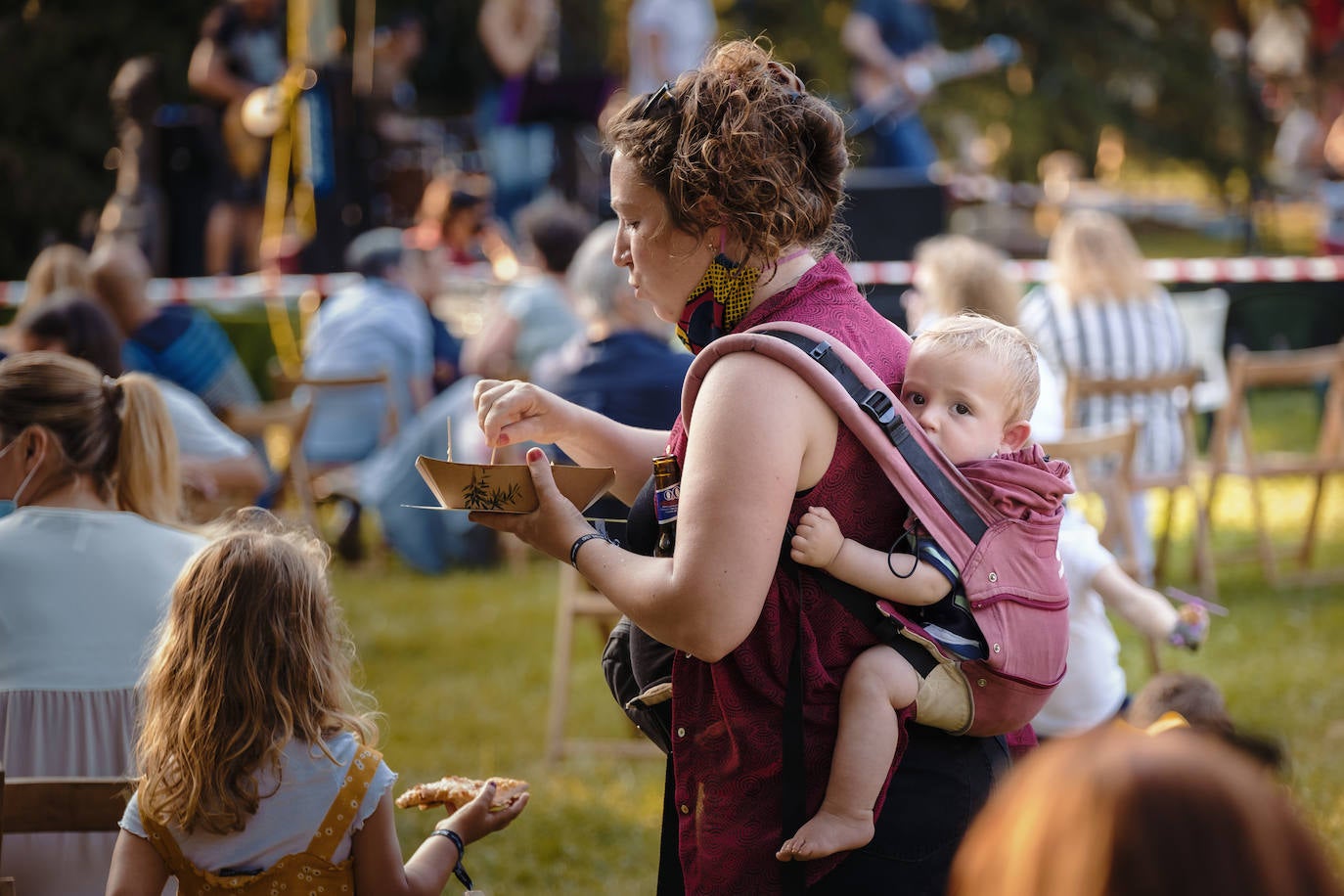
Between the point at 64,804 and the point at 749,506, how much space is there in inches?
52.1

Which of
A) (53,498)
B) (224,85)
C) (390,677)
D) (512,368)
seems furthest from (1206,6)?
(53,498)

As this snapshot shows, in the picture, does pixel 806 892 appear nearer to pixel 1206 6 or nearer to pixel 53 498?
pixel 53 498

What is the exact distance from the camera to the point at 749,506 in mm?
1705

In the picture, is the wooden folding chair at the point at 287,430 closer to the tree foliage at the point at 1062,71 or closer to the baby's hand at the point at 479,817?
the baby's hand at the point at 479,817

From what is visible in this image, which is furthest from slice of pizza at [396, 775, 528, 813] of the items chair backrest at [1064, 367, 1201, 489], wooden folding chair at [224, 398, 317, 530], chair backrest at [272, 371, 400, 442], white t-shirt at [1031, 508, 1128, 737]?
chair backrest at [272, 371, 400, 442]

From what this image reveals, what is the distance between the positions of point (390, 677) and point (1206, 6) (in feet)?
57.4

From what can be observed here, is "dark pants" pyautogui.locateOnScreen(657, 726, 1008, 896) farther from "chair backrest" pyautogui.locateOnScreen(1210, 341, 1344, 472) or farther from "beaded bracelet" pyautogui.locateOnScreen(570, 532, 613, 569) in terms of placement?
"chair backrest" pyautogui.locateOnScreen(1210, 341, 1344, 472)

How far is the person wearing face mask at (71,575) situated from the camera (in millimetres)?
2656

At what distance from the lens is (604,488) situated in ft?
6.59

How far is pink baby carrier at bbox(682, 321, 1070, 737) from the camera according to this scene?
1.78 m

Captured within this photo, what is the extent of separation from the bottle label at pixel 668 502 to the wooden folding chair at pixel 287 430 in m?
4.21

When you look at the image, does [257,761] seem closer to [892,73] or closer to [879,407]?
[879,407]

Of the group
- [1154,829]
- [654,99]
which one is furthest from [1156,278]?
[1154,829]

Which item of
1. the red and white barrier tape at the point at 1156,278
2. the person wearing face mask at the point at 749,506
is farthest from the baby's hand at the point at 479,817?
the red and white barrier tape at the point at 1156,278
